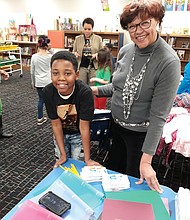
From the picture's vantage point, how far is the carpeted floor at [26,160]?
6.82 ft

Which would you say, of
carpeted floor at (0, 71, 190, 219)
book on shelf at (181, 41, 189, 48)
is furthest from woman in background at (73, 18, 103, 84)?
book on shelf at (181, 41, 189, 48)

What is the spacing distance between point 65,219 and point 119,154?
65 cm

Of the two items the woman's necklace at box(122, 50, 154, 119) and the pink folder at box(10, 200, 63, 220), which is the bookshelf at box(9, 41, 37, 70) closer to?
the woman's necklace at box(122, 50, 154, 119)

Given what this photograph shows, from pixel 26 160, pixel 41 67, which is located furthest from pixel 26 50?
pixel 26 160

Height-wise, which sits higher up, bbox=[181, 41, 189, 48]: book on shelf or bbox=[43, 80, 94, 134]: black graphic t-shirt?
bbox=[181, 41, 189, 48]: book on shelf

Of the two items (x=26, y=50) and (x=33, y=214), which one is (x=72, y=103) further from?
(x=26, y=50)

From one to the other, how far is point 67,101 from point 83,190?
557 mm

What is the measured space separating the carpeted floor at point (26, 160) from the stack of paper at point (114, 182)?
1172 millimetres

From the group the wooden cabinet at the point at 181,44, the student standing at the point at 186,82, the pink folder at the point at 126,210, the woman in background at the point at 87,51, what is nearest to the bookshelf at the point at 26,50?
the wooden cabinet at the point at 181,44

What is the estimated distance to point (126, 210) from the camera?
0.89 m

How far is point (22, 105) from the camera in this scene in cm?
428

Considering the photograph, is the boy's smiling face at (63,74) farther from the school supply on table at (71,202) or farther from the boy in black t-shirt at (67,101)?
the school supply on table at (71,202)

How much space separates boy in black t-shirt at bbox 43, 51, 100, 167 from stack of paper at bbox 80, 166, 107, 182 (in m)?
0.11

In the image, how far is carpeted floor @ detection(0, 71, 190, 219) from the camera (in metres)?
2.08
